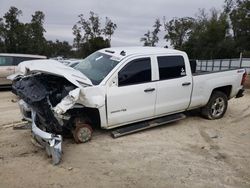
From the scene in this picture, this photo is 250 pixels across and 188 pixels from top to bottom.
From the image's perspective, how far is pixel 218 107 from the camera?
8.80m

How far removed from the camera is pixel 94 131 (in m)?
7.12

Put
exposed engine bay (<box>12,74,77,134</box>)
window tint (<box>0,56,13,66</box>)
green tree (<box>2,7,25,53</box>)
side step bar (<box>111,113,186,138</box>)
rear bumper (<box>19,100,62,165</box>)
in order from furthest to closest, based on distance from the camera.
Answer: green tree (<box>2,7,25,53</box>) < window tint (<box>0,56,13,66</box>) < side step bar (<box>111,113,186,138</box>) < exposed engine bay (<box>12,74,77,134</box>) < rear bumper (<box>19,100,62,165</box>)

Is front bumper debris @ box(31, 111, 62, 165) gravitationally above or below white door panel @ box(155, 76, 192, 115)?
below

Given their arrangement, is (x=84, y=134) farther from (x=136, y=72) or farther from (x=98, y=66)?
(x=136, y=72)

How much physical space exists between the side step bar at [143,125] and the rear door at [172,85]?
0.16 m

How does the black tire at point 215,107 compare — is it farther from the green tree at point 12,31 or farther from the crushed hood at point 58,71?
the green tree at point 12,31

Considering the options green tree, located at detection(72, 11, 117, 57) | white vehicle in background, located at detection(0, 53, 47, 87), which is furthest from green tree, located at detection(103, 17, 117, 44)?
white vehicle in background, located at detection(0, 53, 47, 87)

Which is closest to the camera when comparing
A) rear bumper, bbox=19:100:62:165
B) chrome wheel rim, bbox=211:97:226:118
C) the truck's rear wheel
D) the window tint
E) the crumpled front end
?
rear bumper, bbox=19:100:62:165

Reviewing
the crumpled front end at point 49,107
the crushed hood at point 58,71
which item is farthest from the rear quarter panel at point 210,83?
the crumpled front end at point 49,107

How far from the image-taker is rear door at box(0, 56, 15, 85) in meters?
14.0

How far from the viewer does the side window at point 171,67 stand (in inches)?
292

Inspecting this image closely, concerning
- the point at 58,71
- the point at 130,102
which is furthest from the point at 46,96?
the point at 130,102

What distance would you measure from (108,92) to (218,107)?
12.2 ft

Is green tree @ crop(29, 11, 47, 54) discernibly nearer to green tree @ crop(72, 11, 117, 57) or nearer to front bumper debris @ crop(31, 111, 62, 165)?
green tree @ crop(72, 11, 117, 57)
